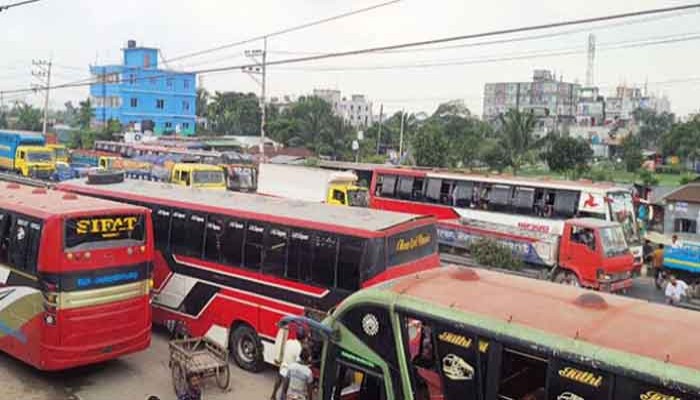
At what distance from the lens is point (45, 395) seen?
1034cm

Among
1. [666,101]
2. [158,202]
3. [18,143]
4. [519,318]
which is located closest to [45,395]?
[158,202]

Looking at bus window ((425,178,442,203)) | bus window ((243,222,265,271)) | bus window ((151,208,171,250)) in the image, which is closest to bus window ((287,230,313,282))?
bus window ((243,222,265,271))

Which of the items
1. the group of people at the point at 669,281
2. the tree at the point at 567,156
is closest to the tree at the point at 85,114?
the tree at the point at 567,156

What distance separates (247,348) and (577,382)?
7.50m

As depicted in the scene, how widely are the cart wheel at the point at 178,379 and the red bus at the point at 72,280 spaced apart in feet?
2.80

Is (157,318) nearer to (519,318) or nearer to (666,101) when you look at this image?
(519,318)

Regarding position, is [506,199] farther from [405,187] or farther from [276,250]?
[276,250]

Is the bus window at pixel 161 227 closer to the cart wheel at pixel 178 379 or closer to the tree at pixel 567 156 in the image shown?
the cart wheel at pixel 178 379

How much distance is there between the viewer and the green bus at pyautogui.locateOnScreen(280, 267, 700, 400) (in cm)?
499

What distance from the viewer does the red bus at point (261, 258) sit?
33.8 ft

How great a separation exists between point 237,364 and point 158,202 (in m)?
3.64

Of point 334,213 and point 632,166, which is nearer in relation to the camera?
point 334,213

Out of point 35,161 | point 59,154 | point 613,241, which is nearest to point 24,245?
point 613,241

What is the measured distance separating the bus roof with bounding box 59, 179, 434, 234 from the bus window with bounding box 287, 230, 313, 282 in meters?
0.22
